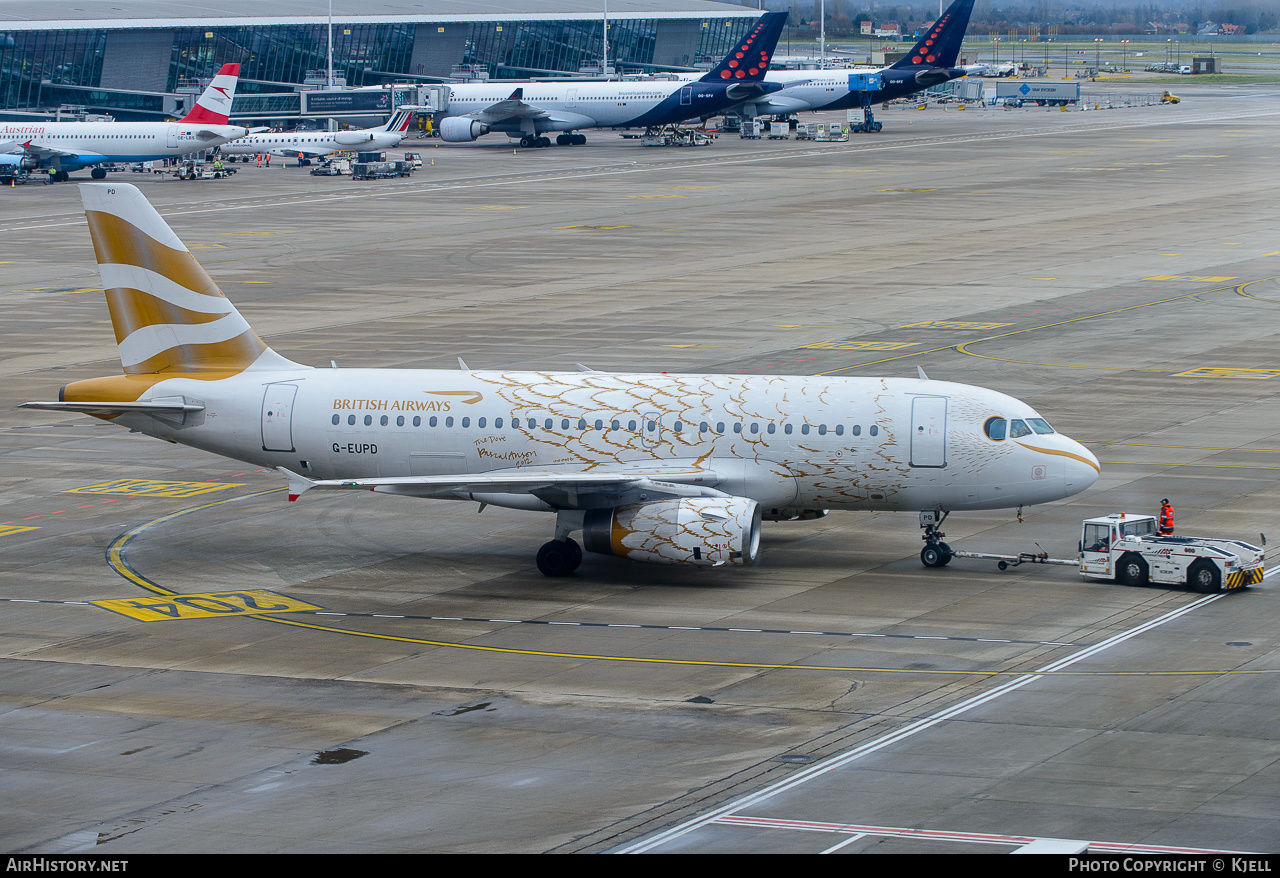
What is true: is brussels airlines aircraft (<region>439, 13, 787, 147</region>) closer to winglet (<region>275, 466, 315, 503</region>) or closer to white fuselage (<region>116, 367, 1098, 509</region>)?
white fuselage (<region>116, 367, 1098, 509</region>)

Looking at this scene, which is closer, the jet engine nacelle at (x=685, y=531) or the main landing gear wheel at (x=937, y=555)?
the jet engine nacelle at (x=685, y=531)

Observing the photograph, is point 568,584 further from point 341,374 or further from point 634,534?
point 341,374

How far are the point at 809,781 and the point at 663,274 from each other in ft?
213

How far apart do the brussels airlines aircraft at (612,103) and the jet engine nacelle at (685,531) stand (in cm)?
13415

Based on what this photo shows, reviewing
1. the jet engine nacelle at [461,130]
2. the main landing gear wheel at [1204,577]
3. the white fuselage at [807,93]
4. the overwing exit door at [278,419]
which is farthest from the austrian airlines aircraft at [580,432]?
the white fuselage at [807,93]

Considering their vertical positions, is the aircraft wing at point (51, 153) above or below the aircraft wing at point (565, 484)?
above

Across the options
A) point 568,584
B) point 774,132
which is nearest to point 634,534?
point 568,584

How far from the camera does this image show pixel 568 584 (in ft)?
128

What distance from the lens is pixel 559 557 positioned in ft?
129

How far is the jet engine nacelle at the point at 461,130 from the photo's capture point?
17200 cm

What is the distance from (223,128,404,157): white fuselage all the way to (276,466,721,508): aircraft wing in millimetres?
121751

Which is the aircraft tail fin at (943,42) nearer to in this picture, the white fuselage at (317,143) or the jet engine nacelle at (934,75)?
the jet engine nacelle at (934,75)

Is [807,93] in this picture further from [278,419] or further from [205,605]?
[205,605]

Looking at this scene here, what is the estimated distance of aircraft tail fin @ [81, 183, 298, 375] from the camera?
1673 inches
